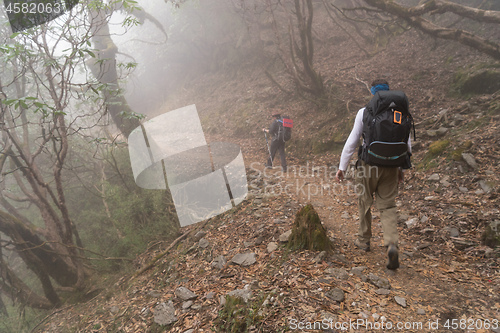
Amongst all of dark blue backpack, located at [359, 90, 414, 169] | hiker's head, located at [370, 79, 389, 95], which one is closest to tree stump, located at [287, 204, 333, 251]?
dark blue backpack, located at [359, 90, 414, 169]

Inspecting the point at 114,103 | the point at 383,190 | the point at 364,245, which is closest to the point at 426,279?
the point at 364,245

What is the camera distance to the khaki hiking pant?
11.9ft

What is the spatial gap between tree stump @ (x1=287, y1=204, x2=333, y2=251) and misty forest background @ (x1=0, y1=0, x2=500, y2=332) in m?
3.76

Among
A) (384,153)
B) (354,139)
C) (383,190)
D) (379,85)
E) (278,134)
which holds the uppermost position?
(379,85)

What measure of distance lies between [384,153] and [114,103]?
27.8 feet

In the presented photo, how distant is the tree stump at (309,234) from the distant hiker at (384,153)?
2.09 feet

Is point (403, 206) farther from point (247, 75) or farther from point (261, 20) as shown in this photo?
point (261, 20)

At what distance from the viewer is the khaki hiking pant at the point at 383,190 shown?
363cm

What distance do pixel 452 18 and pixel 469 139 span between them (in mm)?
9474

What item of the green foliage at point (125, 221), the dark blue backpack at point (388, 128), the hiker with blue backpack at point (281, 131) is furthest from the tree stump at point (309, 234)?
the hiker with blue backpack at point (281, 131)

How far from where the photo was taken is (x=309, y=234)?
4098mm

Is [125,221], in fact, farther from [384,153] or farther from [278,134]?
[384,153]

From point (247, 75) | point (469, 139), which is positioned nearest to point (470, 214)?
point (469, 139)

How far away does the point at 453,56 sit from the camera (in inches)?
378
